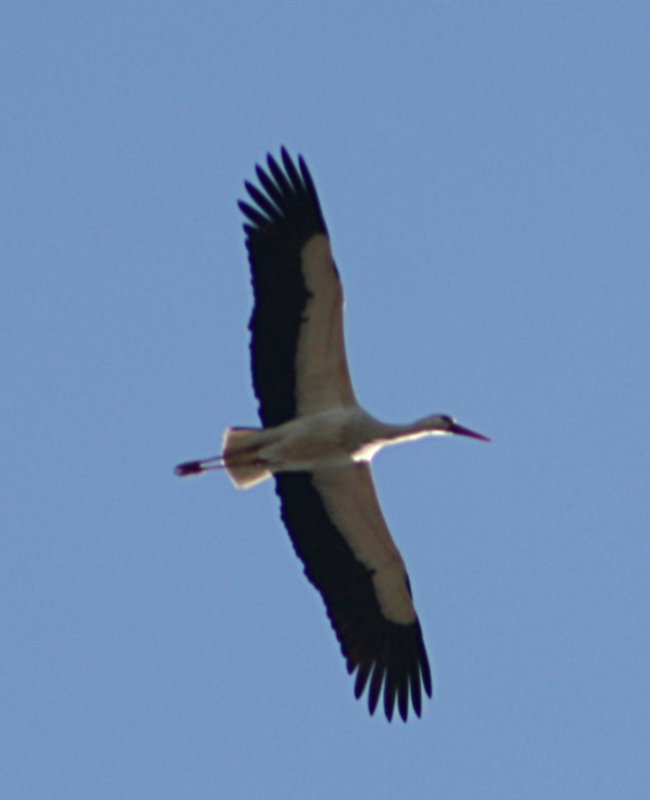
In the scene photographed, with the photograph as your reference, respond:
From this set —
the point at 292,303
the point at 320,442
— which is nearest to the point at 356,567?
the point at 320,442

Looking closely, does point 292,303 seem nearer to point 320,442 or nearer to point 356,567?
point 320,442

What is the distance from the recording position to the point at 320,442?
20391mm

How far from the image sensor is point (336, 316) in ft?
66.5

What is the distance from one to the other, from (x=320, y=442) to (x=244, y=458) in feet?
2.17

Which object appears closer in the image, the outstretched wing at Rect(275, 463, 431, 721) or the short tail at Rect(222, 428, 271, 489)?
the short tail at Rect(222, 428, 271, 489)

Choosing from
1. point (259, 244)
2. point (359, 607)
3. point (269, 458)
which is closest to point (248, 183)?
point (259, 244)

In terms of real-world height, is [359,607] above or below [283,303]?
below

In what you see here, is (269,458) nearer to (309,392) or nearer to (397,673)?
(309,392)

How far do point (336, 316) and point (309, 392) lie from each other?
0.72m

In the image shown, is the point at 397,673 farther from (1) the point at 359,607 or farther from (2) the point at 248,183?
(2) the point at 248,183

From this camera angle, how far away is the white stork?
20.3 m

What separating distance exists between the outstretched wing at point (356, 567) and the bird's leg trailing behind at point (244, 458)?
0.31 m

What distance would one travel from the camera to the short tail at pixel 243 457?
806 inches

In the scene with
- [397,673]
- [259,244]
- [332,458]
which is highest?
[259,244]
